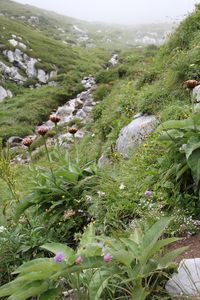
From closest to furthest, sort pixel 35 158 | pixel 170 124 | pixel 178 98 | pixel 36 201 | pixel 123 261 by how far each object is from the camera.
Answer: pixel 123 261, pixel 170 124, pixel 36 201, pixel 178 98, pixel 35 158

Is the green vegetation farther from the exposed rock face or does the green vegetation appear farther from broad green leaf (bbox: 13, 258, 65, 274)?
the exposed rock face

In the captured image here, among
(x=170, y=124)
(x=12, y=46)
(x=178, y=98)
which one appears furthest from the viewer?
(x=12, y=46)

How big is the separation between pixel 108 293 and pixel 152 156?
316 cm

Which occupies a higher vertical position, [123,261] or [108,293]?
[123,261]

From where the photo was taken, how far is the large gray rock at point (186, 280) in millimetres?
3158

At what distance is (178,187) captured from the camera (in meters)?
4.68

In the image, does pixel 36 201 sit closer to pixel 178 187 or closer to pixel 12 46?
pixel 178 187

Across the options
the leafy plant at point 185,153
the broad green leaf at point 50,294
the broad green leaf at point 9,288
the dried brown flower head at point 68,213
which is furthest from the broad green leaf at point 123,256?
the dried brown flower head at point 68,213

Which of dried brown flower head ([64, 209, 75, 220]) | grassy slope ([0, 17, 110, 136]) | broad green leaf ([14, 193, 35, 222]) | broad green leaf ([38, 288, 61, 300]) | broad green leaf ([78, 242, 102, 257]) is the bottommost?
grassy slope ([0, 17, 110, 136])

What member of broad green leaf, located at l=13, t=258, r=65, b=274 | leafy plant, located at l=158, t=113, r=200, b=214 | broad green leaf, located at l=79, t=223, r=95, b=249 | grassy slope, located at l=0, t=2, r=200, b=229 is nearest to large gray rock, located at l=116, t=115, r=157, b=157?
grassy slope, located at l=0, t=2, r=200, b=229

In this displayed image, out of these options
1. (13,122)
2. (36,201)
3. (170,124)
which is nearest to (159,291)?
(170,124)

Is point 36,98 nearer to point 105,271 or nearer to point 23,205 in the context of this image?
point 23,205

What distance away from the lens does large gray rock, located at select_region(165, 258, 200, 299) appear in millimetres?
3158

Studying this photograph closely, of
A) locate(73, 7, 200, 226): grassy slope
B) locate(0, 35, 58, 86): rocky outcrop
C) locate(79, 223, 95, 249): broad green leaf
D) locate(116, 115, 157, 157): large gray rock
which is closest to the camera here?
locate(79, 223, 95, 249): broad green leaf
